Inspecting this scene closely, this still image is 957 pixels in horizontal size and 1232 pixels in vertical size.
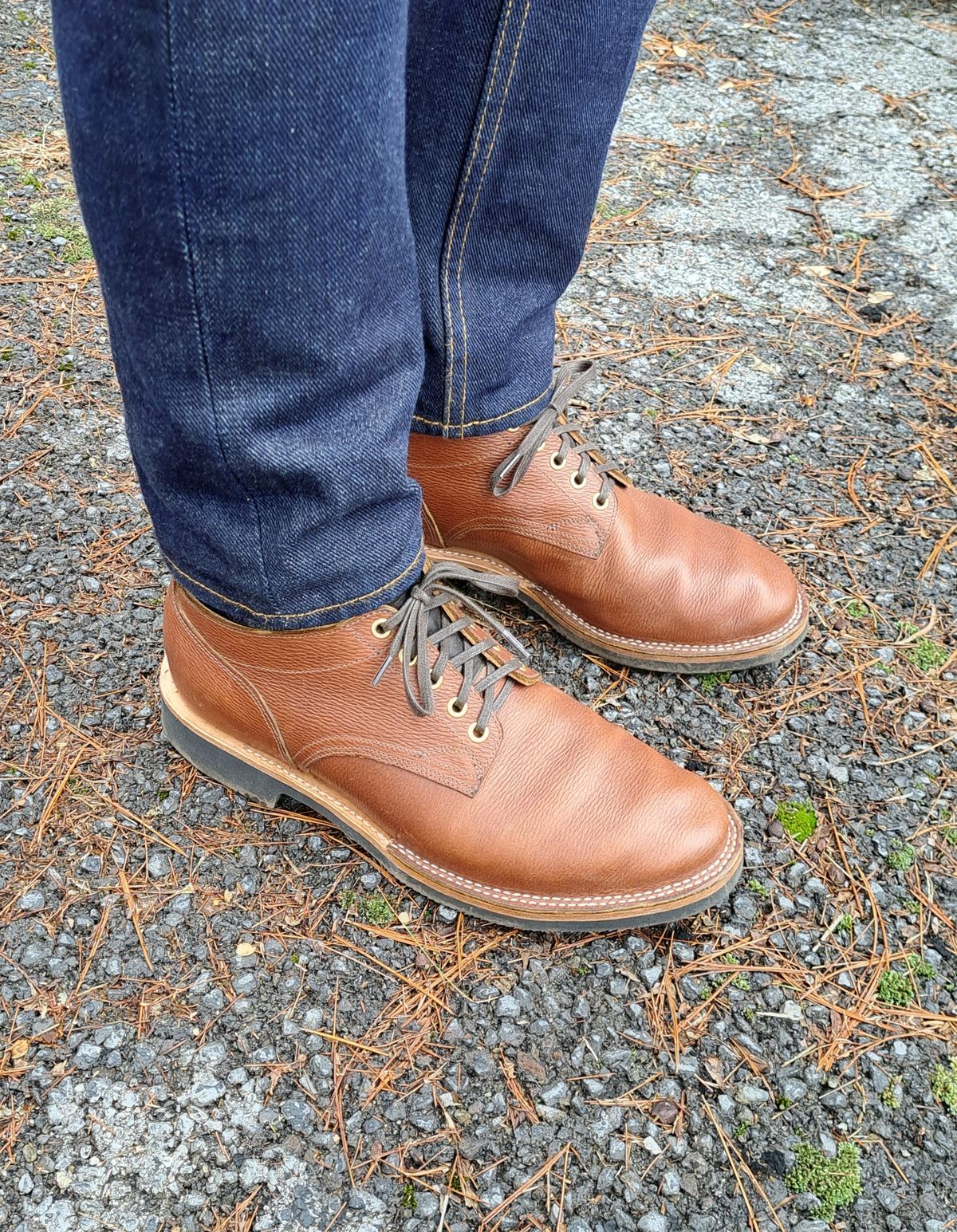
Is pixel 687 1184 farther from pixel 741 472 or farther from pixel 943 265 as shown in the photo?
pixel 943 265

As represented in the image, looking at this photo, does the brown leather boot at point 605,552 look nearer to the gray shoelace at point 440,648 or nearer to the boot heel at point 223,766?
the gray shoelace at point 440,648

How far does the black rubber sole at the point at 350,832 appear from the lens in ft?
4.11

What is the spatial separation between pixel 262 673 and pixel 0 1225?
0.66m

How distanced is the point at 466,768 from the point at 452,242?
0.70 m

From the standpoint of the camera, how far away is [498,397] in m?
1.44

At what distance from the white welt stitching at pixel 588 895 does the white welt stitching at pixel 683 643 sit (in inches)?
15.2

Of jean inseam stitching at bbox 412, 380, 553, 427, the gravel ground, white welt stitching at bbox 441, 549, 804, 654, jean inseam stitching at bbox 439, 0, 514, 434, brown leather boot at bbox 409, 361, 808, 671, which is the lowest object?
the gravel ground

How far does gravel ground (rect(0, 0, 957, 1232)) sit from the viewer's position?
109 cm

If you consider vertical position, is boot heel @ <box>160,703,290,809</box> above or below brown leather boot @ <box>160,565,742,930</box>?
below

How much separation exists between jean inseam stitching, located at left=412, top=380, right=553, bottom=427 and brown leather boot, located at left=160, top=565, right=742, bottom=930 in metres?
0.27

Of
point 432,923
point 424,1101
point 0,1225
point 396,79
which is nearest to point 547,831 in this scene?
point 432,923

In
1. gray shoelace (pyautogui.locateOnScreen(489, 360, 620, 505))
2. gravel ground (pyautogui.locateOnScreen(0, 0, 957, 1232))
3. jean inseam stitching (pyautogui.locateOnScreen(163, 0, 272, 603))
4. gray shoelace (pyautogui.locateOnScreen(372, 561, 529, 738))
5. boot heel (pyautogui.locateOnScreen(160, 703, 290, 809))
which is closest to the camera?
jean inseam stitching (pyautogui.locateOnScreen(163, 0, 272, 603))

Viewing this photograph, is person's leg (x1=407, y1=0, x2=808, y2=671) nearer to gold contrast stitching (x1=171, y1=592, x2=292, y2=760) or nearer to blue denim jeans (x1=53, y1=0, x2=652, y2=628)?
blue denim jeans (x1=53, y1=0, x2=652, y2=628)

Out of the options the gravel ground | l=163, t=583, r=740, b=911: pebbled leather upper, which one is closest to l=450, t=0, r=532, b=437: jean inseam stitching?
l=163, t=583, r=740, b=911: pebbled leather upper
